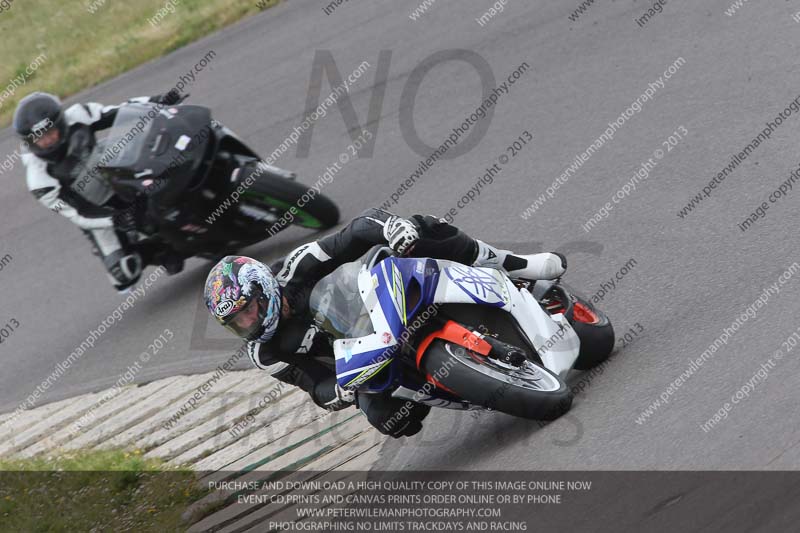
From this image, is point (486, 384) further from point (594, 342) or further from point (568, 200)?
point (568, 200)

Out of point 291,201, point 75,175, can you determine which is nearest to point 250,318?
point 291,201

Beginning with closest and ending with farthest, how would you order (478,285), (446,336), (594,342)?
1. (446,336)
2. (478,285)
3. (594,342)

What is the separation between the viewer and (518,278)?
6512 millimetres

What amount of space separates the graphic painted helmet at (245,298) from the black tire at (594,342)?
5.85ft

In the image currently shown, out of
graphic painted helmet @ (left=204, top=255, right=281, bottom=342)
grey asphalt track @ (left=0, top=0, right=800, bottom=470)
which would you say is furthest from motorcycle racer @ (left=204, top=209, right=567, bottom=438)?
grey asphalt track @ (left=0, top=0, right=800, bottom=470)

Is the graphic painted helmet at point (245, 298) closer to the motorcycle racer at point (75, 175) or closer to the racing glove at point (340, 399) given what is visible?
the racing glove at point (340, 399)

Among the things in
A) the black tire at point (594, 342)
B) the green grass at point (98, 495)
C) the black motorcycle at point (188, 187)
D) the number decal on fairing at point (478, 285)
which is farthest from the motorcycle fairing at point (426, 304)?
the black motorcycle at point (188, 187)

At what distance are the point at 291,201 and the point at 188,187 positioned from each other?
950mm

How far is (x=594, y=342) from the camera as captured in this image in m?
6.30

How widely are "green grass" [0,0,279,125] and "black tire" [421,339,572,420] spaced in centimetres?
1091

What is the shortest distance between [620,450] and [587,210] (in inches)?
129

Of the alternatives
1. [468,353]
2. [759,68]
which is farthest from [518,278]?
[759,68]

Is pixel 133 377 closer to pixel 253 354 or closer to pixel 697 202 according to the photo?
pixel 253 354

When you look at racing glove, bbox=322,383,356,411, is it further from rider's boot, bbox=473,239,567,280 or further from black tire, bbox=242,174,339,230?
black tire, bbox=242,174,339,230
